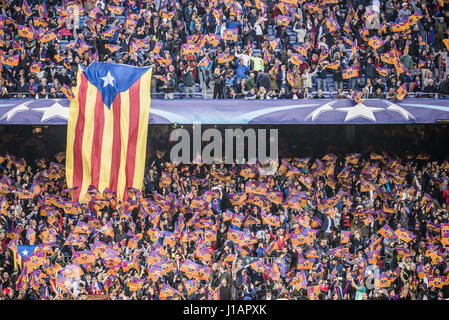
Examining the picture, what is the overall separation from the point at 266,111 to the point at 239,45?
2.66 metres

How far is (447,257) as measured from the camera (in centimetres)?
1606

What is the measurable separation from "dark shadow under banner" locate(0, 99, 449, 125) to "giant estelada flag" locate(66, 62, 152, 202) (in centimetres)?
50

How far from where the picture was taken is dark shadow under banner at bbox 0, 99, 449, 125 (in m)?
17.2

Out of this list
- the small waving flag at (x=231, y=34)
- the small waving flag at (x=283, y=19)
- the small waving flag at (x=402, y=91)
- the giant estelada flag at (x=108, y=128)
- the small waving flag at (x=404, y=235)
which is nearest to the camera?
the small waving flag at (x=404, y=235)

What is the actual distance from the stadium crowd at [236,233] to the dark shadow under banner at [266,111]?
157 cm

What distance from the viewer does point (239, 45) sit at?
18969mm

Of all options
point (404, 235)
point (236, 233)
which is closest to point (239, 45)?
point (236, 233)

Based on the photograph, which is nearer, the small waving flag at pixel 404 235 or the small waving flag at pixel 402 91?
the small waving flag at pixel 404 235

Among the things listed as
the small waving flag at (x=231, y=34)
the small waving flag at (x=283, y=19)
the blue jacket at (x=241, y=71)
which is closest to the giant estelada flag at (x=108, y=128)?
the blue jacket at (x=241, y=71)

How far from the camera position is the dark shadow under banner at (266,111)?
17.2 meters

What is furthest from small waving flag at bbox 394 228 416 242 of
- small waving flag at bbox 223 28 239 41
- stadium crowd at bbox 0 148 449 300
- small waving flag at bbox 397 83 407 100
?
small waving flag at bbox 223 28 239 41

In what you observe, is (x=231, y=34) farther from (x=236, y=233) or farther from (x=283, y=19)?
(x=236, y=233)

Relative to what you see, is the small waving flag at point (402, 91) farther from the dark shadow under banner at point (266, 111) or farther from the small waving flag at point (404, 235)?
the small waving flag at point (404, 235)

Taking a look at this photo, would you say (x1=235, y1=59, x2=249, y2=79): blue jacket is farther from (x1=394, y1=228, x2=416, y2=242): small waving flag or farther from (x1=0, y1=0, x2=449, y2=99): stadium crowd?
(x1=394, y1=228, x2=416, y2=242): small waving flag
